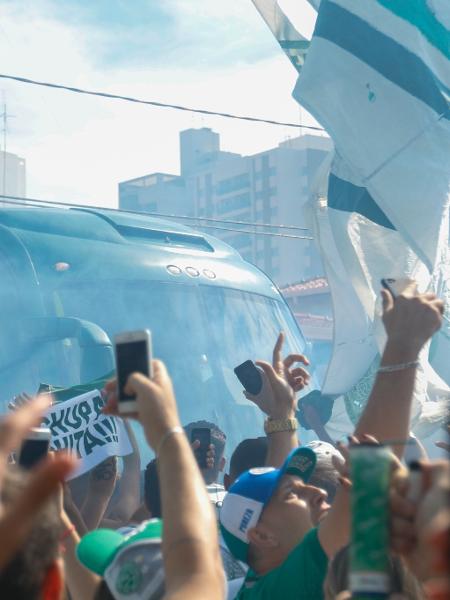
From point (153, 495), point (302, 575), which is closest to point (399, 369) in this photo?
point (302, 575)

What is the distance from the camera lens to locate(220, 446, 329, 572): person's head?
3.11 m

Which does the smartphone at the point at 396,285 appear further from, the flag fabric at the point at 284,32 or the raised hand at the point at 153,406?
the flag fabric at the point at 284,32

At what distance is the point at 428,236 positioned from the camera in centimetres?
648

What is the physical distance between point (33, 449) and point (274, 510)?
0.90 m

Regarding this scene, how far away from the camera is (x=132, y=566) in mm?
2199

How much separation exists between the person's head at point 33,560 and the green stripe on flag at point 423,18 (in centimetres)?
576

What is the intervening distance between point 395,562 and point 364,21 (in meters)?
5.31

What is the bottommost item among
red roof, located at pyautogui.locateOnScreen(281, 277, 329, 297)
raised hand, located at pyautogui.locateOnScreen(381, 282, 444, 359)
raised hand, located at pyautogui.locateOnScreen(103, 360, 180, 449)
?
raised hand, located at pyautogui.locateOnScreen(103, 360, 180, 449)

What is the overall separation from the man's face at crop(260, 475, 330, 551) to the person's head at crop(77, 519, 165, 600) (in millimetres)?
881

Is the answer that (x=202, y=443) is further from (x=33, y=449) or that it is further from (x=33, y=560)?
(x=33, y=560)

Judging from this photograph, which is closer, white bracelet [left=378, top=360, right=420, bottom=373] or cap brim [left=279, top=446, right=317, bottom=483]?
white bracelet [left=378, top=360, right=420, bottom=373]

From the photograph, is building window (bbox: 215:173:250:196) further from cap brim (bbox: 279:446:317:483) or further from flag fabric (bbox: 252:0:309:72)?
cap brim (bbox: 279:446:317:483)

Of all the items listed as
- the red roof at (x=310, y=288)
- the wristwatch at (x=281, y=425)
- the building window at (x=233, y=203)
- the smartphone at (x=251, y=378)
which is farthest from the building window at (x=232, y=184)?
the wristwatch at (x=281, y=425)

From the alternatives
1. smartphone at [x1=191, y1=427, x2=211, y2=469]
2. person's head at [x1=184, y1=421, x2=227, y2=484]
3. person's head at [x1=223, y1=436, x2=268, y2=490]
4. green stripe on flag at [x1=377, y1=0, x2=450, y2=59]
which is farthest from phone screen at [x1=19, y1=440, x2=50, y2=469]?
green stripe on flag at [x1=377, y1=0, x2=450, y2=59]
